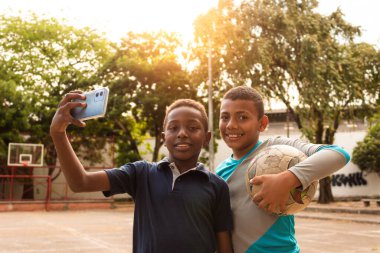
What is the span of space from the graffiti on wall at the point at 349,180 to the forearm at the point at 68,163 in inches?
1061

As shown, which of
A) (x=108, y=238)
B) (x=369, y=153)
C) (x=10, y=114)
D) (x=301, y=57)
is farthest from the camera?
(x=369, y=153)

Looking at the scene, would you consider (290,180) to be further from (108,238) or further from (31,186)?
(31,186)

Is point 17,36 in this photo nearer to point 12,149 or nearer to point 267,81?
point 12,149

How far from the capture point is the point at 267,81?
17688 millimetres

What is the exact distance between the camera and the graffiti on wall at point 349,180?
26703 millimetres

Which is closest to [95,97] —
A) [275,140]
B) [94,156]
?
[275,140]

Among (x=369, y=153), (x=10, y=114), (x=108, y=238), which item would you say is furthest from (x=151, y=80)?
(x=108, y=238)

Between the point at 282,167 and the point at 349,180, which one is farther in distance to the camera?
the point at 349,180

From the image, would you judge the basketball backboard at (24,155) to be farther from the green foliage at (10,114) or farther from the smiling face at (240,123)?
the smiling face at (240,123)

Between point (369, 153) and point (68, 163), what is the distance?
86.3 feet

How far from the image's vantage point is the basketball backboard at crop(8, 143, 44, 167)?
22594mm

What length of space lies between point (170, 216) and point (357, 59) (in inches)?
656

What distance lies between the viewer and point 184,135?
7.01 ft

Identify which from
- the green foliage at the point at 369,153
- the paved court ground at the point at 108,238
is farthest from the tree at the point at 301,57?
the green foliage at the point at 369,153
